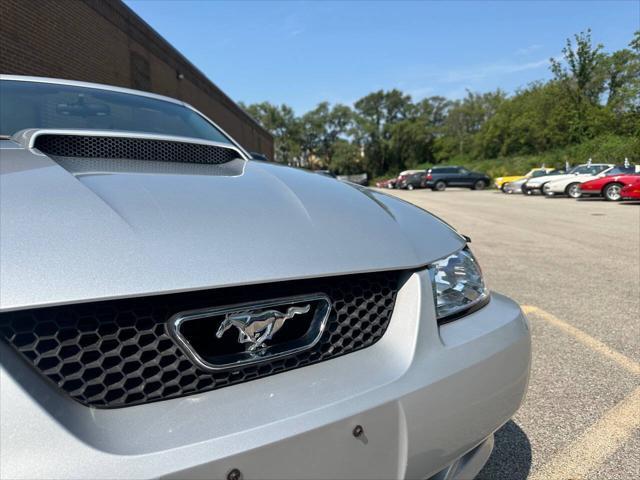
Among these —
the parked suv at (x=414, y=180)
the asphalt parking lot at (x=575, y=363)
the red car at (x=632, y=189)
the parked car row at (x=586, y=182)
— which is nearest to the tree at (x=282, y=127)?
the parked suv at (x=414, y=180)

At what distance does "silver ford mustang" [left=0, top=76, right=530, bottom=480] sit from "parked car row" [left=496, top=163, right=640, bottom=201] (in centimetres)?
1755

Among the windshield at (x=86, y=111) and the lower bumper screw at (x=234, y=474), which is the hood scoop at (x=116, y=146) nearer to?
the windshield at (x=86, y=111)

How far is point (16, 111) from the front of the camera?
6.72 ft

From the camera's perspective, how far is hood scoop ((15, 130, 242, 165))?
1494 mm

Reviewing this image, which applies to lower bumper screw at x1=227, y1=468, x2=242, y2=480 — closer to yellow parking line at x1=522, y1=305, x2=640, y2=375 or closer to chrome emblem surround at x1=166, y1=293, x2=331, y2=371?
chrome emblem surround at x1=166, y1=293, x2=331, y2=371

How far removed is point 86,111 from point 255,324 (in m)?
1.85

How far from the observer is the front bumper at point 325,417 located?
0.74m

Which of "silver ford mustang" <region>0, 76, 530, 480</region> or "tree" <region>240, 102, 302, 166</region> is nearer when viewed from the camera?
"silver ford mustang" <region>0, 76, 530, 480</region>

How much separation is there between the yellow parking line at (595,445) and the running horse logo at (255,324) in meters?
1.37

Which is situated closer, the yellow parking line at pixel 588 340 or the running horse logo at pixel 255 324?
the running horse logo at pixel 255 324

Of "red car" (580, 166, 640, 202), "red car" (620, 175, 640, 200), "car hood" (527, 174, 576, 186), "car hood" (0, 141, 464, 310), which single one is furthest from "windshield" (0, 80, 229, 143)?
"car hood" (527, 174, 576, 186)

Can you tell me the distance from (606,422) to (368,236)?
172cm

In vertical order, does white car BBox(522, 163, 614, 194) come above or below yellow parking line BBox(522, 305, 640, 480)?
above

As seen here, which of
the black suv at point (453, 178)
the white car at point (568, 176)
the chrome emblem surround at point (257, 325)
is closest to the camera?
the chrome emblem surround at point (257, 325)
